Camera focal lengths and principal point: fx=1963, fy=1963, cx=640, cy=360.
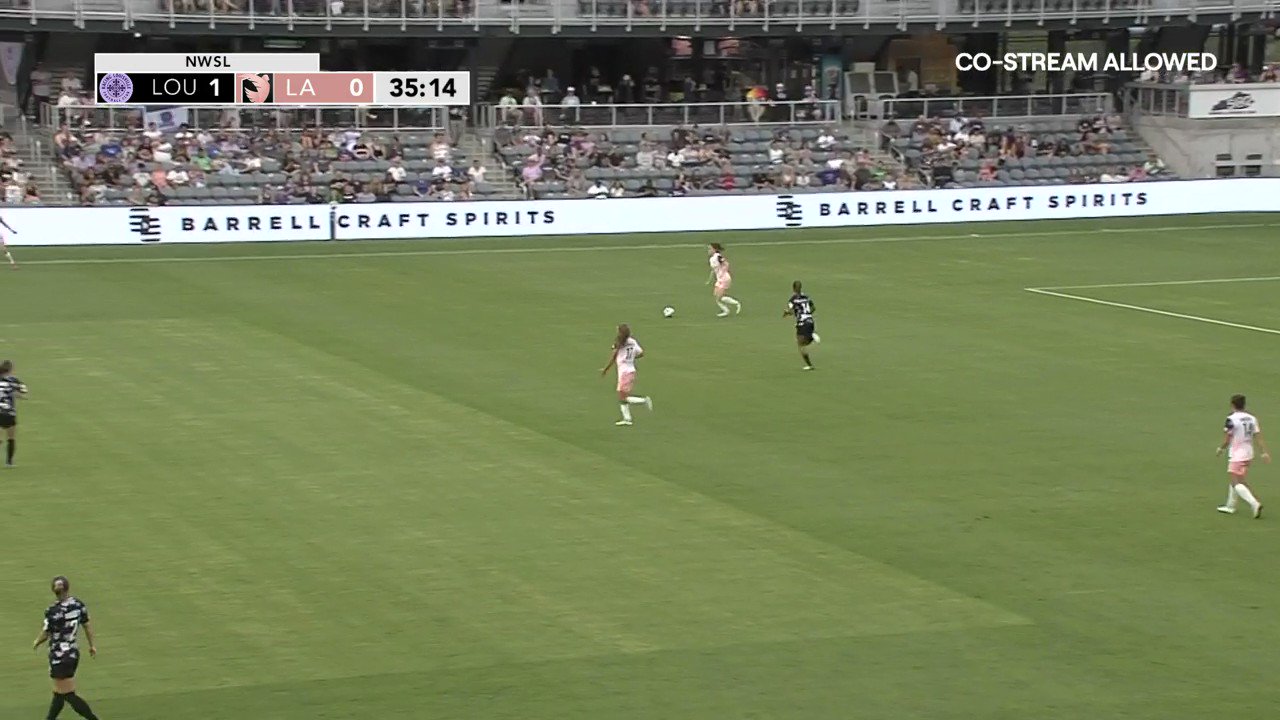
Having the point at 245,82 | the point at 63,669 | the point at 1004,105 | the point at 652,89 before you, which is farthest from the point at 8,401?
the point at 1004,105

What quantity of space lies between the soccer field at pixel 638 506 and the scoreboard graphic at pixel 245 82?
1975 centimetres

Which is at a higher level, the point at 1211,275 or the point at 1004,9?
the point at 1004,9

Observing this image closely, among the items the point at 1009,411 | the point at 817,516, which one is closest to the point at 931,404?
the point at 1009,411

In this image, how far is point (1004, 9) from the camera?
3019 inches

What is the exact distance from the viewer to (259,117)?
220 ft

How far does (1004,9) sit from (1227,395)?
45053 mm

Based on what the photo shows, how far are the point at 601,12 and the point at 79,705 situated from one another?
192 feet

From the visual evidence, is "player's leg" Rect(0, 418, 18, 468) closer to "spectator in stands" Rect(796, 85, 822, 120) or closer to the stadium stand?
Result: the stadium stand

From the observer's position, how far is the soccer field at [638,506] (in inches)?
746

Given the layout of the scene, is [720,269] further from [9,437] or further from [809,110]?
[809,110]

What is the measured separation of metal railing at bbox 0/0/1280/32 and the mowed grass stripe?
37.8 m

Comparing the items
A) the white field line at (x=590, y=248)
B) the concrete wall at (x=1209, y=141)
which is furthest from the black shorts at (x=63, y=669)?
the concrete wall at (x=1209, y=141)

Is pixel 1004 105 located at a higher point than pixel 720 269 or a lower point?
higher

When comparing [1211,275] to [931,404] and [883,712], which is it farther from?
[883,712]
